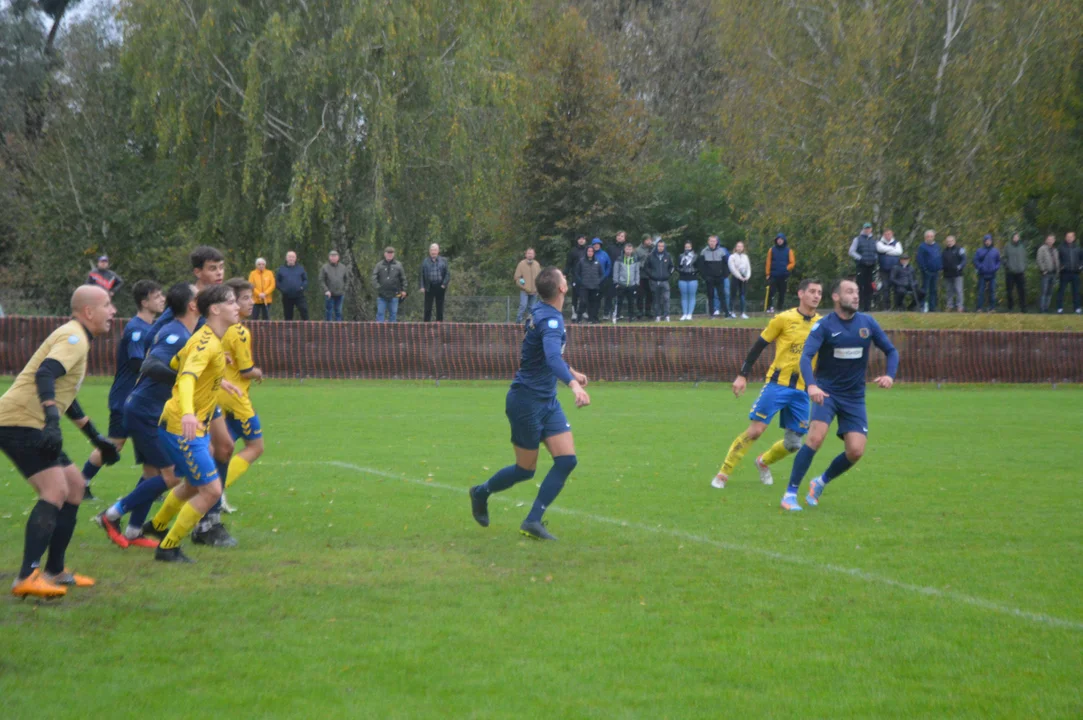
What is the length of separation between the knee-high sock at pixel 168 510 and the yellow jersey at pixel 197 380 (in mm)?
545

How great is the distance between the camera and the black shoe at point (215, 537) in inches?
307

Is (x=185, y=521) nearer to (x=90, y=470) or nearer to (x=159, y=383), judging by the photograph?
(x=159, y=383)

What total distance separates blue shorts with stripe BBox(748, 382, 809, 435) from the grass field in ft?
2.29

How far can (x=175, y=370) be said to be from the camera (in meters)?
7.38

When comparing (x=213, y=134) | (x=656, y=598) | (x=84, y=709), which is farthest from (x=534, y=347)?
(x=213, y=134)

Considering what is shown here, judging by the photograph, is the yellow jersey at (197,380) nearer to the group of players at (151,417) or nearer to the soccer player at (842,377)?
the group of players at (151,417)

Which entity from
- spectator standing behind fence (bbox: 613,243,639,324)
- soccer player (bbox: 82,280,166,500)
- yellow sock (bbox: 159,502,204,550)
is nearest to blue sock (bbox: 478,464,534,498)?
Answer: yellow sock (bbox: 159,502,204,550)

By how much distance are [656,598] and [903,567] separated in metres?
1.84

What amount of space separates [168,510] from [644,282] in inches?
890

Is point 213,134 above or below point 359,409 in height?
above

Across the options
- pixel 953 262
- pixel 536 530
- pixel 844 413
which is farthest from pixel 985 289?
pixel 536 530

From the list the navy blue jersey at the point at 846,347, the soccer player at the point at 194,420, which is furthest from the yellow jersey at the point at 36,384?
the navy blue jersey at the point at 846,347

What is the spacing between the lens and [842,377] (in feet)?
31.9

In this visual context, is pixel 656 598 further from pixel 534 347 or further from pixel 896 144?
pixel 896 144
